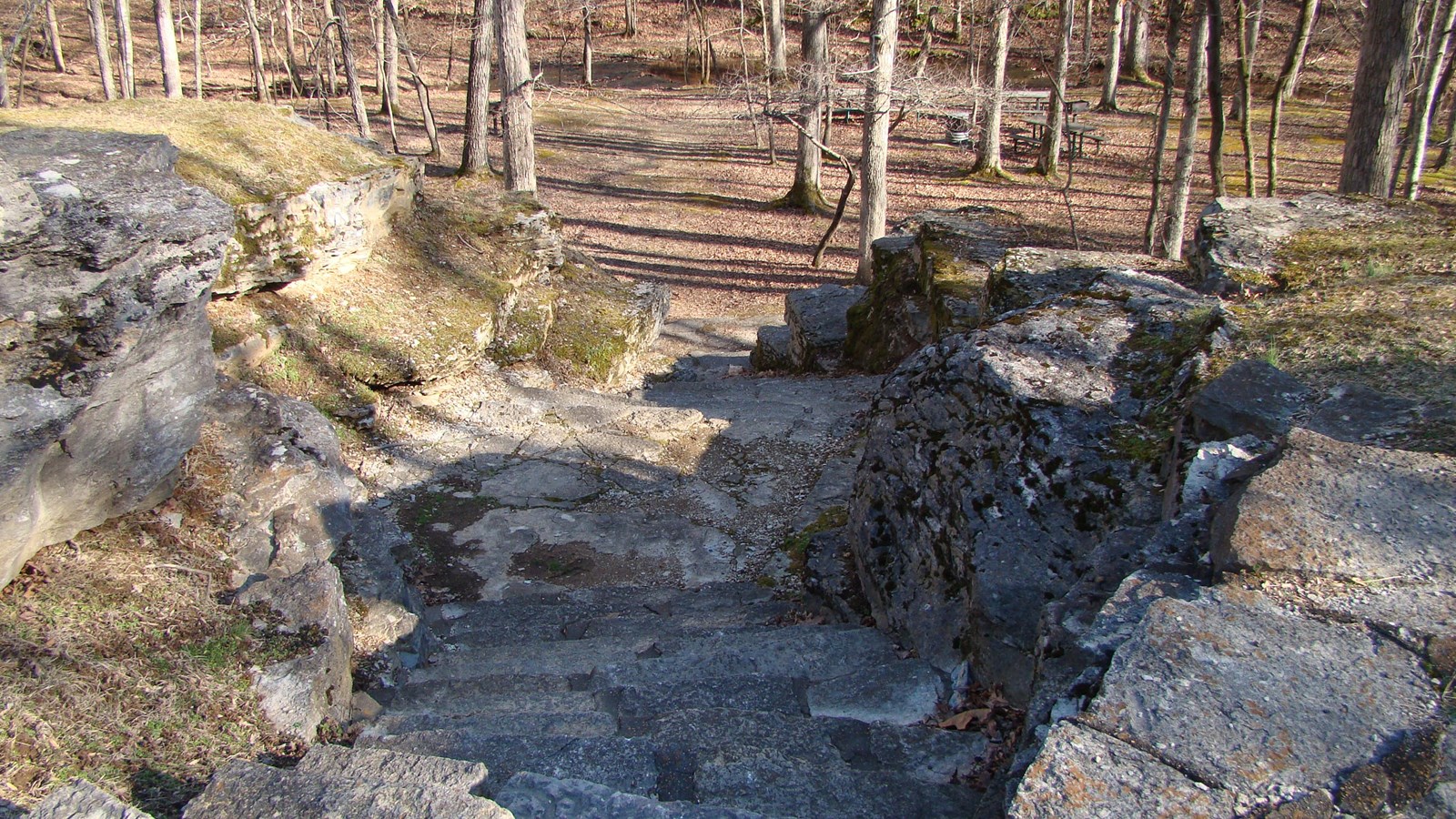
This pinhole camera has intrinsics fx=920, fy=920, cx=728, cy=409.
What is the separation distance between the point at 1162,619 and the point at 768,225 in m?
17.5

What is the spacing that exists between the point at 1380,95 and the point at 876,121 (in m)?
6.34

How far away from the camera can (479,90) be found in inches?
713

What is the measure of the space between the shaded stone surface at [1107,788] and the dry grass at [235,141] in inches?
311

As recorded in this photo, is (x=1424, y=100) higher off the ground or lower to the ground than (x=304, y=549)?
higher

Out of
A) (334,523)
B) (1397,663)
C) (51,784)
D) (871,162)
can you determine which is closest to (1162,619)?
(1397,663)

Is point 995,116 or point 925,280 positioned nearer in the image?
point 925,280

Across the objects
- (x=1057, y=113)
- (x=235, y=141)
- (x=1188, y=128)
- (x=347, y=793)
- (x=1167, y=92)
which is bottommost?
(x=347, y=793)

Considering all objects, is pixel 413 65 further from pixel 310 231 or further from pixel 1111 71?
pixel 1111 71

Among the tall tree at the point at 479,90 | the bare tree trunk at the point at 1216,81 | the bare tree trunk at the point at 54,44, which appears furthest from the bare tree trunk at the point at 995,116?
the bare tree trunk at the point at 54,44

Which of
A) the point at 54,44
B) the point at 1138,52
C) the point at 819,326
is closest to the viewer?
the point at 819,326

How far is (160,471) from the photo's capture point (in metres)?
4.75

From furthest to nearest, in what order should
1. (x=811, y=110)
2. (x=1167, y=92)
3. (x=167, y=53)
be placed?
(x=811, y=110) < (x=167, y=53) < (x=1167, y=92)

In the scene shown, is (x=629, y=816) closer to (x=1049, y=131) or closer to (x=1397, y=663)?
(x=1397, y=663)

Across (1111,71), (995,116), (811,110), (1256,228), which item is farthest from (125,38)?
(1111,71)
